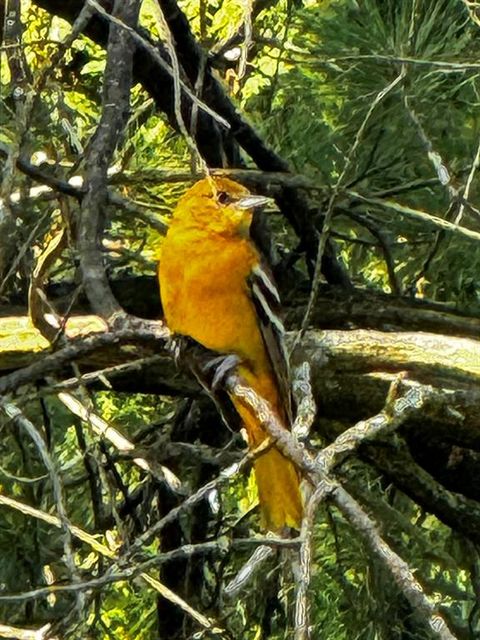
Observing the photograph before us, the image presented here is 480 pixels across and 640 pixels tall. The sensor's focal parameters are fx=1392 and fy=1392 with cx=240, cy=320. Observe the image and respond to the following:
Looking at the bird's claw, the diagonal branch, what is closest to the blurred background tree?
the diagonal branch

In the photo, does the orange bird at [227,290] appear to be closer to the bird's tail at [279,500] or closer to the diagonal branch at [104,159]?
the bird's tail at [279,500]

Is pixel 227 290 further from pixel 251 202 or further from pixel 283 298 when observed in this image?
pixel 283 298

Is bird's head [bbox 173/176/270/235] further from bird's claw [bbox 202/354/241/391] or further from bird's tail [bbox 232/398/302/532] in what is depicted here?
bird's tail [bbox 232/398/302/532]

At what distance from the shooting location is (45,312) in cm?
378

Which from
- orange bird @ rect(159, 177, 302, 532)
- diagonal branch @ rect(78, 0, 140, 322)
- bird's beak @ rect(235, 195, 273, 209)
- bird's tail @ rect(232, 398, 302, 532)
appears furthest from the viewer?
bird's tail @ rect(232, 398, 302, 532)

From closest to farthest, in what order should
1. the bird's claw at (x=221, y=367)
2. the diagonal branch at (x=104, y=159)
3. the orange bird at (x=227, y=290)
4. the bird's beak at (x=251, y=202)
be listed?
the diagonal branch at (x=104, y=159) → the bird's claw at (x=221, y=367) → the orange bird at (x=227, y=290) → the bird's beak at (x=251, y=202)

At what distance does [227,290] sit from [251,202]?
274 millimetres

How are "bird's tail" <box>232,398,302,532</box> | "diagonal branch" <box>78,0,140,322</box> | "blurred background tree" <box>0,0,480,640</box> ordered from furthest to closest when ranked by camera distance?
"bird's tail" <box>232,398,302,532</box>, "blurred background tree" <box>0,0,480,640</box>, "diagonal branch" <box>78,0,140,322</box>

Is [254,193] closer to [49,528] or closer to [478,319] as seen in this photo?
[478,319]

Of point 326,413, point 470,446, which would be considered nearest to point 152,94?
point 326,413

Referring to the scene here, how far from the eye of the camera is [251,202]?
4.03 m

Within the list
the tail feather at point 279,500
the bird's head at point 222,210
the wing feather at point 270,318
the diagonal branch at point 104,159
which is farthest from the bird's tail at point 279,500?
the diagonal branch at point 104,159

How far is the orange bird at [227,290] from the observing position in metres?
3.88

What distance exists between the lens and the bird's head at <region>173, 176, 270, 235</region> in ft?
13.2
